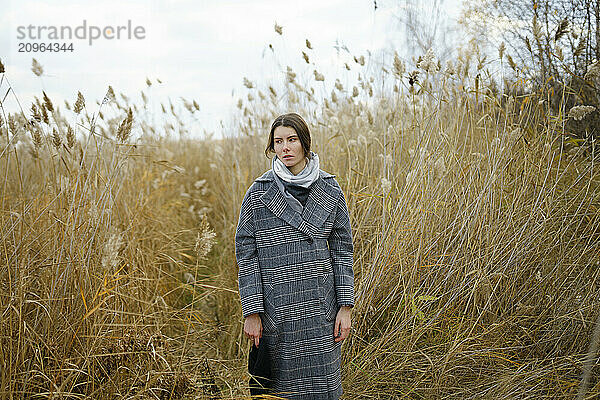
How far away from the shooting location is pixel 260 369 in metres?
1.72

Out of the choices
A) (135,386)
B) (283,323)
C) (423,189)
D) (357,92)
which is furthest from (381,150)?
(135,386)

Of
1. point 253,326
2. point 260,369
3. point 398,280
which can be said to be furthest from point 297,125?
point 398,280

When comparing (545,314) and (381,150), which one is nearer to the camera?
(545,314)

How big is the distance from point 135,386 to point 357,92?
2138 millimetres

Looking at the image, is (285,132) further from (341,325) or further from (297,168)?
(341,325)

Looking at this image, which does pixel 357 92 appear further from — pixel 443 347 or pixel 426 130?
pixel 443 347

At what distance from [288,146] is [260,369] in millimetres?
745

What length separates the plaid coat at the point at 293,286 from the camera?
1681mm

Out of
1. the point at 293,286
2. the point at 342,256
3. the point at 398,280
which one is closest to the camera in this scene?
the point at 293,286

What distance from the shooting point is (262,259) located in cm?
171

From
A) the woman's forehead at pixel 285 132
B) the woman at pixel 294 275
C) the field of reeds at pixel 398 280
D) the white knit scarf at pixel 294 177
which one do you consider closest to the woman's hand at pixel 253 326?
the woman at pixel 294 275

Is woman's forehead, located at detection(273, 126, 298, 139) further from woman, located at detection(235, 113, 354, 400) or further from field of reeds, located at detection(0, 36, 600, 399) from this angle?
field of reeds, located at detection(0, 36, 600, 399)

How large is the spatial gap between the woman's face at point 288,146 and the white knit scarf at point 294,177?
3cm

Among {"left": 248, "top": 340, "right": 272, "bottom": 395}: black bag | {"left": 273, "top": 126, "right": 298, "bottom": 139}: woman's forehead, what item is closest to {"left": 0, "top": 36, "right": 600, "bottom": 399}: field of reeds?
{"left": 248, "top": 340, "right": 272, "bottom": 395}: black bag
